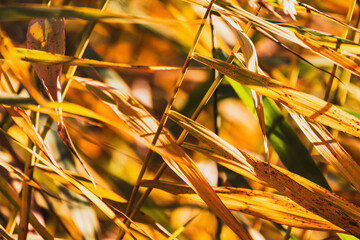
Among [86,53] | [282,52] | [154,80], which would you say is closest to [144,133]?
[86,53]

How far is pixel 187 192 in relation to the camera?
1.49ft

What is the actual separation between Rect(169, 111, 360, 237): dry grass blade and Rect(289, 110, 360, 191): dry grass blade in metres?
0.03

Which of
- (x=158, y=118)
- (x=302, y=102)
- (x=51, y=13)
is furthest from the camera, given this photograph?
(x=158, y=118)

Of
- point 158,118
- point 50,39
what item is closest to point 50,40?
point 50,39

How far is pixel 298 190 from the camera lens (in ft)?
1.22

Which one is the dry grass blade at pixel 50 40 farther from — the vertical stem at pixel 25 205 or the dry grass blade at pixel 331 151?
the dry grass blade at pixel 331 151

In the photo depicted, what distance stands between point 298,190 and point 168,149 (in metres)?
0.13

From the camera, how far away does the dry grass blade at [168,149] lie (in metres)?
0.36

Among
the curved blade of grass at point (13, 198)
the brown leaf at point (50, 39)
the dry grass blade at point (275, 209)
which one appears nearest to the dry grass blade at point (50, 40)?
the brown leaf at point (50, 39)

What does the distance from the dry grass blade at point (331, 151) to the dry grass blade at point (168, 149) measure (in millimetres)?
113

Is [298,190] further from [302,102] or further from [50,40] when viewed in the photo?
[50,40]

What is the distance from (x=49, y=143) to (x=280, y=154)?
45 cm

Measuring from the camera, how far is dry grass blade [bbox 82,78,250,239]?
36 centimetres

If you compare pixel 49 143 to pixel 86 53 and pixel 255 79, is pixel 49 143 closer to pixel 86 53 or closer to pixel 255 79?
pixel 86 53
